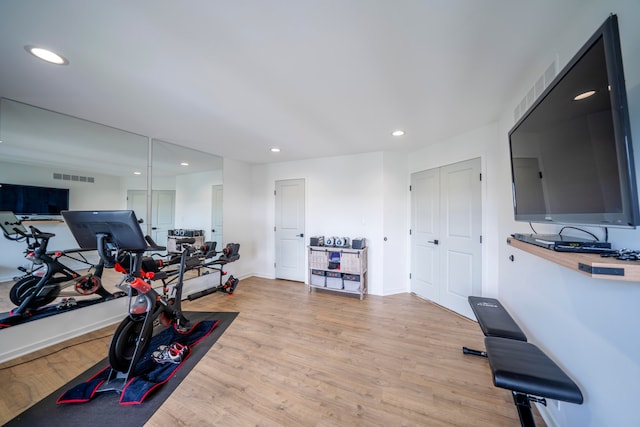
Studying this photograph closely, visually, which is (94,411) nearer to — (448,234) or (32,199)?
(32,199)

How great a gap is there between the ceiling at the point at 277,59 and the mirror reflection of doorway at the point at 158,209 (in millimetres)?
1023

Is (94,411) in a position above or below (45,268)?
below

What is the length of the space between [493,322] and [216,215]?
4228 millimetres

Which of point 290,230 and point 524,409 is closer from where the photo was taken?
point 524,409

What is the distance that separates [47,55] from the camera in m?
1.51

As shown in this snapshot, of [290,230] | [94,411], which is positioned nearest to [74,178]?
[94,411]

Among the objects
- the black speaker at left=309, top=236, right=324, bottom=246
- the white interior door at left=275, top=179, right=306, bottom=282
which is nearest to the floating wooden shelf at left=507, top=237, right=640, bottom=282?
the black speaker at left=309, top=236, right=324, bottom=246

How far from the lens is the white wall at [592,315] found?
2.93 feet

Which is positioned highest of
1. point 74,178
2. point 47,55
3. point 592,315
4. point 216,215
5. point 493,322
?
point 47,55

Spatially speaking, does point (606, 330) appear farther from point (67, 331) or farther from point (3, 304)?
point (3, 304)

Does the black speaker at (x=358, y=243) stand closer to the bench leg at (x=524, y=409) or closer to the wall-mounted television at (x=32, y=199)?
the bench leg at (x=524, y=409)

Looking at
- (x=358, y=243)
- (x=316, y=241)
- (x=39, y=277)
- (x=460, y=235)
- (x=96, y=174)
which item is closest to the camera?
(x=39, y=277)

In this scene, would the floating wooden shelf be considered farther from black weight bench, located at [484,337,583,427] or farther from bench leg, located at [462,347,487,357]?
bench leg, located at [462,347,487,357]

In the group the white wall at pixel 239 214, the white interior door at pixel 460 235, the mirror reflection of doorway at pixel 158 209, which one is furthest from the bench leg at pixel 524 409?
the white wall at pixel 239 214
